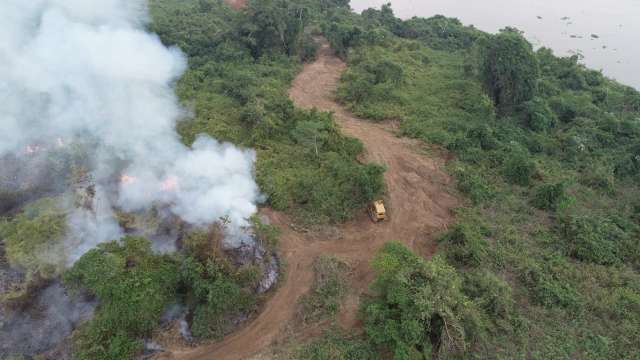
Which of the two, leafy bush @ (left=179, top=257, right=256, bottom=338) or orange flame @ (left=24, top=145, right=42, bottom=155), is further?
orange flame @ (left=24, top=145, right=42, bottom=155)

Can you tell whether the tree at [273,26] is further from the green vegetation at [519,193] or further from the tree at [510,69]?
the tree at [510,69]

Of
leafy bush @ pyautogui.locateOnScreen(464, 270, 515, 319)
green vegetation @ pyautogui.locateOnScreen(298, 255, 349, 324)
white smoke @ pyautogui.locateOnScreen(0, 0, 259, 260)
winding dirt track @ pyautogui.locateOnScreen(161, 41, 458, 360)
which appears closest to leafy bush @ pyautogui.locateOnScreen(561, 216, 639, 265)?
leafy bush @ pyautogui.locateOnScreen(464, 270, 515, 319)

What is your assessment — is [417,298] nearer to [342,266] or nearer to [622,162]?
[342,266]

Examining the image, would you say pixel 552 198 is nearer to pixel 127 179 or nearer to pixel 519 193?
pixel 519 193

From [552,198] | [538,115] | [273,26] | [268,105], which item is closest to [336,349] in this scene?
[552,198]

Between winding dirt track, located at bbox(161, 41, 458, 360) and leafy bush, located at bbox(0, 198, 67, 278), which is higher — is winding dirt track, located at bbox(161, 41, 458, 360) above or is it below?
above

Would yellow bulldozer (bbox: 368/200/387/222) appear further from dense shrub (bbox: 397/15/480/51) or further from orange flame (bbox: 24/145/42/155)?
dense shrub (bbox: 397/15/480/51)

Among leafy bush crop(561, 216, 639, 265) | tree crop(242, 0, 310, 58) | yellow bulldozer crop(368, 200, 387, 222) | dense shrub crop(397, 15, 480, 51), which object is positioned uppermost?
dense shrub crop(397, 15, 480, 51)

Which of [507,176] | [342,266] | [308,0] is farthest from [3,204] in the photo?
[308,0]

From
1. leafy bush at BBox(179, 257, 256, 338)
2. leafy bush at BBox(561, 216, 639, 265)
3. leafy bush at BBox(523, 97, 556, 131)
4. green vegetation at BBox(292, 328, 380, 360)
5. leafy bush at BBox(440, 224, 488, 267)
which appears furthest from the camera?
leafy bush at BBox(523, 97, 556, 131)
